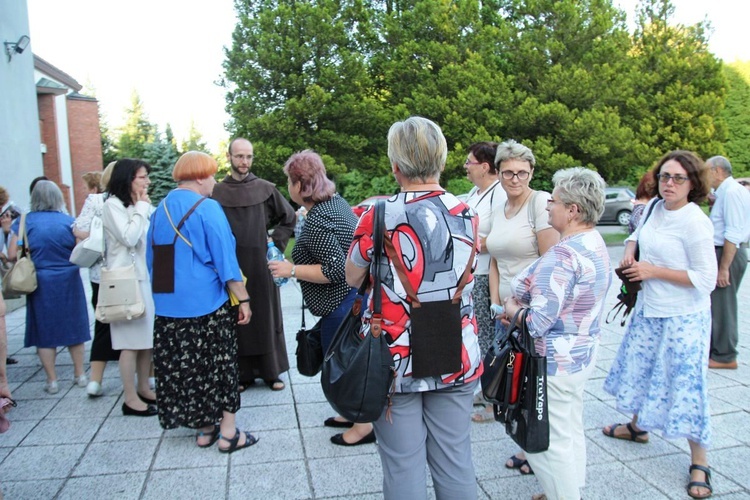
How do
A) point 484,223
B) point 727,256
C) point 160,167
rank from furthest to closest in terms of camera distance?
point 160,167
point 727,256
point 484,223

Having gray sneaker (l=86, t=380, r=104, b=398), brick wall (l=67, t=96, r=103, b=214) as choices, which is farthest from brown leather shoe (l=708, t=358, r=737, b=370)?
brick wall (l=67, t=96, r=103, b=214)

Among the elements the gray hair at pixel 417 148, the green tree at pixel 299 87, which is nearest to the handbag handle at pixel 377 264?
the gray hair at pixel 417 148

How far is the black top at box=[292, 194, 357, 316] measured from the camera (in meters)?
3.16

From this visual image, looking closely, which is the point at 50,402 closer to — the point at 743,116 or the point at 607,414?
the point at 607,414

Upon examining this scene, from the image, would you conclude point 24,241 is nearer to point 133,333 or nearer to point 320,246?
point 133,333

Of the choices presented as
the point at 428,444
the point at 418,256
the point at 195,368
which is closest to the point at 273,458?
the point at 195,368

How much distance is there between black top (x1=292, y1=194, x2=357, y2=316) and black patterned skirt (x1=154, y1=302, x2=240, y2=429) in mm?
569

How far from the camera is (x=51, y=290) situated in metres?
4.64

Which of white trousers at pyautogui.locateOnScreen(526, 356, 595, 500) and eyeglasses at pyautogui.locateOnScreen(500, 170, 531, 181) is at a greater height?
eyeglasses at pyautogui.locateOnScreen(500, 170, 531, 181)

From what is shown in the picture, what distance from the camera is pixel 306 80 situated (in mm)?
18172

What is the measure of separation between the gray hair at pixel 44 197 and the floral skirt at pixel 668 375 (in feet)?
15.0

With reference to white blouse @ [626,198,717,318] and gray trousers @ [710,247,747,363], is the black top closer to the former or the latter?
white blouse @ [626,198,717,318]

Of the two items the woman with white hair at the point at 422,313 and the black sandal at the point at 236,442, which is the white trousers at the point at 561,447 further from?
the black sandal at the point at 236,442

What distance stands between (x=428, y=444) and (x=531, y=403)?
1.59ft
